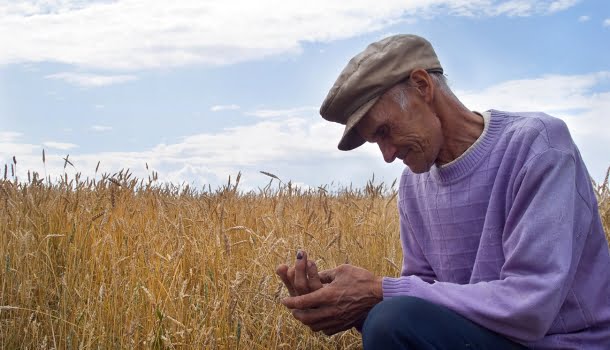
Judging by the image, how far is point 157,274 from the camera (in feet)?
10.7

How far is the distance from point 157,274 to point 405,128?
165cm

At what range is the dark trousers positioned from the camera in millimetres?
1885

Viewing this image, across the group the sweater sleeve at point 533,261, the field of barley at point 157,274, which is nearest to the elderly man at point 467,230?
the sweater sleeve at point 533,261

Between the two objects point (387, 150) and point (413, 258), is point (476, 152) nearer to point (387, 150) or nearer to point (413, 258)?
point (387, 150)

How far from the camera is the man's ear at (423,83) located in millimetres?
2117

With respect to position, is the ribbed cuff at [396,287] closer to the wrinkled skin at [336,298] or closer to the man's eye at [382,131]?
the wrinkled skin at [336,298]

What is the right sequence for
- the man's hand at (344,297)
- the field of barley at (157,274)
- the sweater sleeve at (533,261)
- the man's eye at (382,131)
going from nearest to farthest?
the sweater sleeve at (533,261), the man's hand at (344,297), the man's eye at (382,131), the field of barley at (157,274)

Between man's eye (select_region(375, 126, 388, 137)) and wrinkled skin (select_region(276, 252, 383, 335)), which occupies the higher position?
man's eye (select_region(375, 126, 388, 137))

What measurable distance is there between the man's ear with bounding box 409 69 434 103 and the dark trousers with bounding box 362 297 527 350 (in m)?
0.65

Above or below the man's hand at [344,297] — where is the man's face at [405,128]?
above

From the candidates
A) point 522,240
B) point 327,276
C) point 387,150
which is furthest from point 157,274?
point 522,240

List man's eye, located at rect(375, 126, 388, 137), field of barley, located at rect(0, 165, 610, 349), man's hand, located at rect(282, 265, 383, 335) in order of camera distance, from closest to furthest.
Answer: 1. man's hand, located at rect(282, 265, 383, 335)
2. man's eye, located at rect(375, 126, 388, 137)
3. field of barley, located at rect(0, 165, 610, 349)

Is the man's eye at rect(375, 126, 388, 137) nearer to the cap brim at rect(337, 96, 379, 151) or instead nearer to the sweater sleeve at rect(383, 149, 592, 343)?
the cap brim at rect(337, 96, 379, 151)

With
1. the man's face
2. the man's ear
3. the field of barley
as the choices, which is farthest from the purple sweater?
the field of barley
